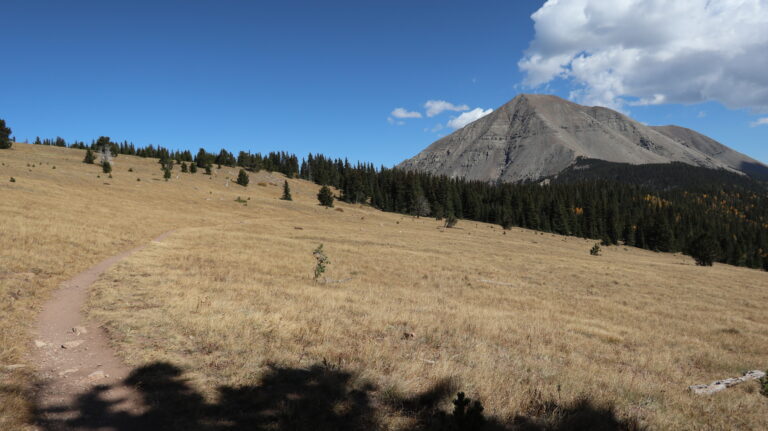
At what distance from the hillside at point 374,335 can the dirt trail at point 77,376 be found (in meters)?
0.23

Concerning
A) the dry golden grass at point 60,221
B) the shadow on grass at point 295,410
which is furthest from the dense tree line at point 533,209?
the shadow on grass at point 295,410

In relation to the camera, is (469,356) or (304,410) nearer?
(304,410)

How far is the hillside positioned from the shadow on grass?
4 centimetres

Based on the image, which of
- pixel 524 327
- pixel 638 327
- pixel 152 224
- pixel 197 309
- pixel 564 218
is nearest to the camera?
pixel 197 309

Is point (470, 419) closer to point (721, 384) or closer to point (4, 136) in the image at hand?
point (721, 384)

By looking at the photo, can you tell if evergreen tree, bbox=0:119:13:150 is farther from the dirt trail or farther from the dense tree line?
the dirt trail

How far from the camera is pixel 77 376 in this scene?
5.94 m

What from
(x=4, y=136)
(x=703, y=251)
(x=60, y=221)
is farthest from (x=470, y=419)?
(x=4, y=136)

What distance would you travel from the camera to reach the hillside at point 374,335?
567 cm

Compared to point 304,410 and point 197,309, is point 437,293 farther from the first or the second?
point 304,410

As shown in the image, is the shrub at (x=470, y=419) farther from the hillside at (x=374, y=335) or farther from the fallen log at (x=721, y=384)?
the fallen log at (x=721, y=384)

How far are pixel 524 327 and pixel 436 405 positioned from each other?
8032 mm

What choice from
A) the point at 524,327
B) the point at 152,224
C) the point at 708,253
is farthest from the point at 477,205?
the point at 524,327

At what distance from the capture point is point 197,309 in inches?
397
